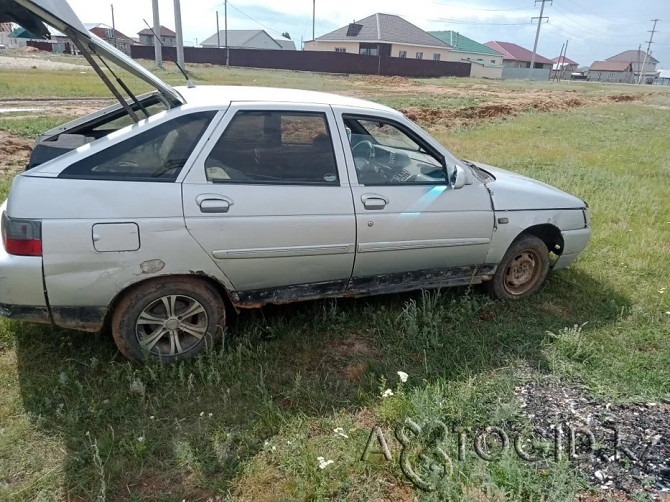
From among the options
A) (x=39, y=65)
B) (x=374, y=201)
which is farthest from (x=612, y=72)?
(x=374, y=201)

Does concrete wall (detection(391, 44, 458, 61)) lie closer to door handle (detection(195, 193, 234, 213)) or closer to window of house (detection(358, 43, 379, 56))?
window of house (detection(358, 43, 379, 56))

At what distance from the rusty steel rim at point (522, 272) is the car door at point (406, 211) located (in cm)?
47

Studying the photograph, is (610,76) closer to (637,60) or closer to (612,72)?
(612,72)

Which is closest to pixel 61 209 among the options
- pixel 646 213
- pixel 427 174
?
pixel 427 174

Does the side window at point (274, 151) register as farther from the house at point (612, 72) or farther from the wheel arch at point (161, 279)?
the house at point (612, 72)

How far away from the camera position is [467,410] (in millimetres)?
2916

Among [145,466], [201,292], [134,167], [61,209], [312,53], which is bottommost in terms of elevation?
[145,466]

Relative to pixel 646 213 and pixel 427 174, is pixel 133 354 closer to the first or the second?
pixel 427 174

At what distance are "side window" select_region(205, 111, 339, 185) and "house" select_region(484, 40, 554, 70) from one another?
89.2 metres

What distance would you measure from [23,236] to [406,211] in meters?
2.42

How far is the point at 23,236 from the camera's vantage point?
8.93 feet

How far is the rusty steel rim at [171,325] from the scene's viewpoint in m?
3.14

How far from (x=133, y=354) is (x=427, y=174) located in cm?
247

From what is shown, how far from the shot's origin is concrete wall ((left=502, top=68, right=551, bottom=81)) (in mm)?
65731
